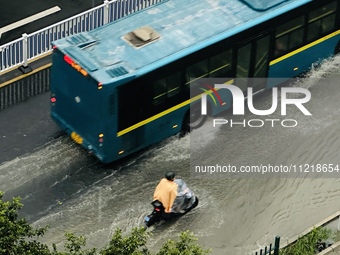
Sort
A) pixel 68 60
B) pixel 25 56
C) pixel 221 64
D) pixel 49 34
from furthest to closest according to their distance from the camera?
pixel 49 34, pixel 25 56, pixel 221 64, pixel 68 60

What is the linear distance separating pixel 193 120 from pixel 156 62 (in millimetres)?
2477

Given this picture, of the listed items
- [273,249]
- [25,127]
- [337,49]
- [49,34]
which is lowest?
[25,127]

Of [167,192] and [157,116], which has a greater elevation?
[157,116]

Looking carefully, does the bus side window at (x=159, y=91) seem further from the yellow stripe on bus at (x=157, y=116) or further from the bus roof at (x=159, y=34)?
the bus roof at (x=159, y=34)

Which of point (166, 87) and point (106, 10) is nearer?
point (166, 87)

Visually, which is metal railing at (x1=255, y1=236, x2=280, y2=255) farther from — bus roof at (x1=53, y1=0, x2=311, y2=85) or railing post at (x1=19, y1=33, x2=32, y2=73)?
railing post at (x1=19, y1=33, x2=32, y2=73)

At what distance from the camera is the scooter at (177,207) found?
2442 cm

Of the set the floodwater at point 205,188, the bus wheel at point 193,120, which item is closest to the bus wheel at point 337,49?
the floodwater at point 205,188

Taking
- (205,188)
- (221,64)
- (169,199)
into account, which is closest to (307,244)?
(169,199)

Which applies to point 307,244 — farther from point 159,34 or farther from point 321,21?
point 321,21

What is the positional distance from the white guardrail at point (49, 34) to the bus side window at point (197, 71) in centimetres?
450

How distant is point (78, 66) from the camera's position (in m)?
24.8

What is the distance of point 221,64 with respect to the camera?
2653 cm

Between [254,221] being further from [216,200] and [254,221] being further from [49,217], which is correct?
[49,217]
